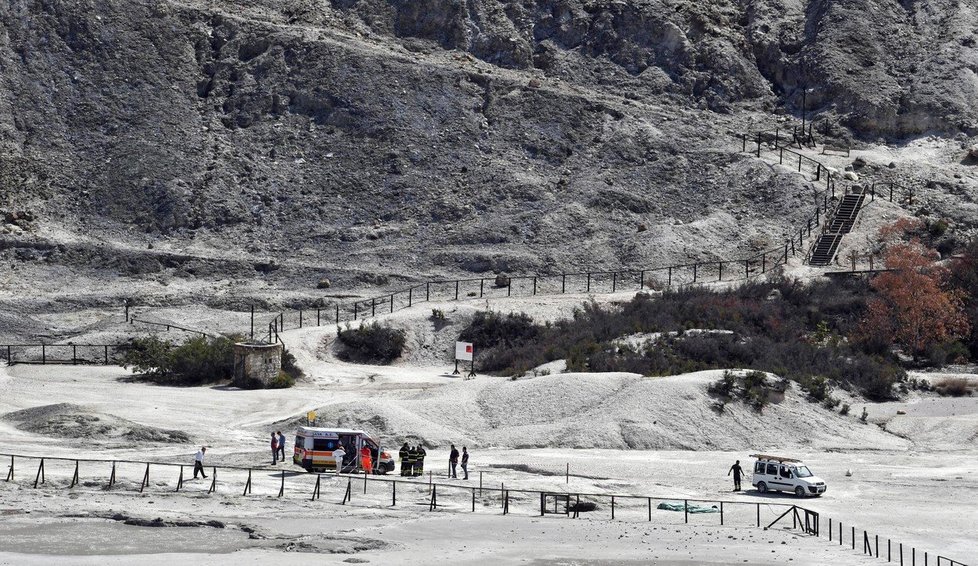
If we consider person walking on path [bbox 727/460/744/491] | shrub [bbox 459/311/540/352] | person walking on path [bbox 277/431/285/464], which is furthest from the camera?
shrub [bbox 459/311/540/352]

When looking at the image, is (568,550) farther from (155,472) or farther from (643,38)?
(643,38)

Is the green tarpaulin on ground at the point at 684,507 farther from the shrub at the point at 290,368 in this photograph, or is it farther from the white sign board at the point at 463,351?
the shrub at the point at 290,368

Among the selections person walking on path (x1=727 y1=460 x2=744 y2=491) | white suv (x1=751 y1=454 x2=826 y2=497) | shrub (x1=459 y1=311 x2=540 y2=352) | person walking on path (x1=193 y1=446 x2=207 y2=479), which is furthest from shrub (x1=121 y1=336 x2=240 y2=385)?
white suv (x1=751 y1=454 x2=826 y2=497)

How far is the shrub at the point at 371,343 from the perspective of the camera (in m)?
66.9

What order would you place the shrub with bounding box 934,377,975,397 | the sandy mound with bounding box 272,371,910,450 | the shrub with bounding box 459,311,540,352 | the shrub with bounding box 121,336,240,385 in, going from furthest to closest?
the shrub with bounding box 459,311,540,352 → the shrub with bounding box 121,336,240,385 → the shrub with bounding box 934,377,975,397 → the sandy mound with bounding box 272,371,910,450

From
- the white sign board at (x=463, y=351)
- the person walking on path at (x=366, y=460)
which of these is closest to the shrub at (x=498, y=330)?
the white sign board at (x=463, y=351)

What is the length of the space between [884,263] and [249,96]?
34966 millimetres

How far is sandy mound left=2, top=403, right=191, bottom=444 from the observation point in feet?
165

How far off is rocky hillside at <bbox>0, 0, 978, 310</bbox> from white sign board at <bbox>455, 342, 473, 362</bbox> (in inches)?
519

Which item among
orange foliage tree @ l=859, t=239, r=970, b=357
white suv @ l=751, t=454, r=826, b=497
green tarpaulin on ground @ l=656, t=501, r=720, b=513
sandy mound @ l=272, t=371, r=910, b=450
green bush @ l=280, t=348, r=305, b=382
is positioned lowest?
green tarpaulin on ground @ l=656, t=501, r=720, b=513

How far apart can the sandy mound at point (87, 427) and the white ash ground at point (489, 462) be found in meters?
0.30

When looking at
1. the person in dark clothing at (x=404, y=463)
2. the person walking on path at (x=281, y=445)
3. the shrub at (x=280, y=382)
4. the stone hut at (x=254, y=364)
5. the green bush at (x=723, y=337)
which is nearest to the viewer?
the person in dark clothing at (x=404, y=463)

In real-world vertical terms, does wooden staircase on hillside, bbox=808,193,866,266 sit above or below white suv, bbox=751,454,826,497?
above

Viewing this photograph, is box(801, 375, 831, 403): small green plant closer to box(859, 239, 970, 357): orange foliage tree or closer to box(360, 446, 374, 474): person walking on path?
box(859, 239, 970, 357): orange foliage tree
